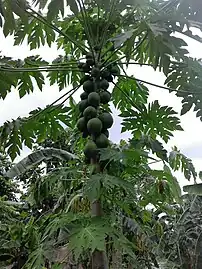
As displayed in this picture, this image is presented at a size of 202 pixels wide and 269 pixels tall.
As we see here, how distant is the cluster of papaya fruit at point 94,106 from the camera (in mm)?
1593

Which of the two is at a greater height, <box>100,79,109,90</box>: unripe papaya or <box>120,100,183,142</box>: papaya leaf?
<box>100,79,109,90</box>: unripe papaya

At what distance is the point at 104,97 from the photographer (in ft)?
5.64

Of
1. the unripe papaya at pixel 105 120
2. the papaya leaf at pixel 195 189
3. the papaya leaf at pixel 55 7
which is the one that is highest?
the papaya leaf at pixel 55 7

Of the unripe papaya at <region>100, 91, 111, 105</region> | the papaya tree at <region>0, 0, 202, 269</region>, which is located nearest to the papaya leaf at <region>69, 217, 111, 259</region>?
the papaya tree at <region>0, 0, 202, 269</region>

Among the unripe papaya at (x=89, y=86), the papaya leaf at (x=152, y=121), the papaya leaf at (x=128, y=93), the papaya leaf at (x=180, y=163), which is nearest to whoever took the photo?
the unripe papaya at (x=89, y=86)

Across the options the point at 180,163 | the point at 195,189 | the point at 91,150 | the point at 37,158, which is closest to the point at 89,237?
the point at 91,150

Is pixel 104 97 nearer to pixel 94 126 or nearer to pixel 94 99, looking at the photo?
pixel 94 99

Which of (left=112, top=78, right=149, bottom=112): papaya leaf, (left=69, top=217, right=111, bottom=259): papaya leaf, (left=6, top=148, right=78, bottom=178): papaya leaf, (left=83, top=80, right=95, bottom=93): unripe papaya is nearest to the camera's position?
(left=69, top=217, right=111, bottom=259): papaya leaf

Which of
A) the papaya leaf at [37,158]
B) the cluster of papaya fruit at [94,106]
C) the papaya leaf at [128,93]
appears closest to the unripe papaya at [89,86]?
the cluster of papaya fruit at [94,106]

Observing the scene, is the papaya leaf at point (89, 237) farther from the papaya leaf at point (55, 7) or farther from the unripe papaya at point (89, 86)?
the papaya leaf at point (55, 7)

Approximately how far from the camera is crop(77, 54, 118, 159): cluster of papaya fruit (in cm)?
159

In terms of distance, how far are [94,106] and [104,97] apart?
7 cm

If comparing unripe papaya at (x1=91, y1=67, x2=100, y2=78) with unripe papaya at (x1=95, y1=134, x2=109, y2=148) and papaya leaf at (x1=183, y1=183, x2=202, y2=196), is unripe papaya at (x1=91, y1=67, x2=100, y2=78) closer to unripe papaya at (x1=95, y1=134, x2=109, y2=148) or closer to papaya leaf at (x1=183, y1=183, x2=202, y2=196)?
unripe papaya at (x1=95, y1=134, x2=109, y2=148)

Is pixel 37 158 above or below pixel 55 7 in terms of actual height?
below
